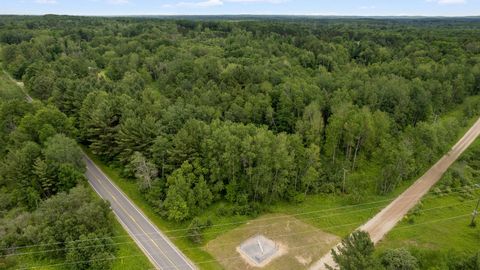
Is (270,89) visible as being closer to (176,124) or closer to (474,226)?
(176,124)

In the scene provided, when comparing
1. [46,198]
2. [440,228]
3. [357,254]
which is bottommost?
[440,228]

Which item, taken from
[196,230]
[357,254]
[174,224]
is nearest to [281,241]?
[196,230]

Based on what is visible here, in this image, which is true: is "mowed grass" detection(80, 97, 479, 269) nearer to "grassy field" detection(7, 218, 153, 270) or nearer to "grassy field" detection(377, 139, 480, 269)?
"grassy field" detection(377, 139, 480, 269)

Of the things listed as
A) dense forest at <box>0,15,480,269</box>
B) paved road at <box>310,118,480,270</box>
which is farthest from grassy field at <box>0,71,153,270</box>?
paved road at <box>310,118,480,270</box>

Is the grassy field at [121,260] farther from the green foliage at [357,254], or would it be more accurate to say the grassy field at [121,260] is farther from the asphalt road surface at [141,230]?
the green foliage at [357,254]

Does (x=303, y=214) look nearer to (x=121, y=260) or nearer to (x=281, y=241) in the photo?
(x=281, y=241)

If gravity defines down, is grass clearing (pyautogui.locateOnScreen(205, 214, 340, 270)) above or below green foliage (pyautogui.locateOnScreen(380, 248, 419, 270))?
below
